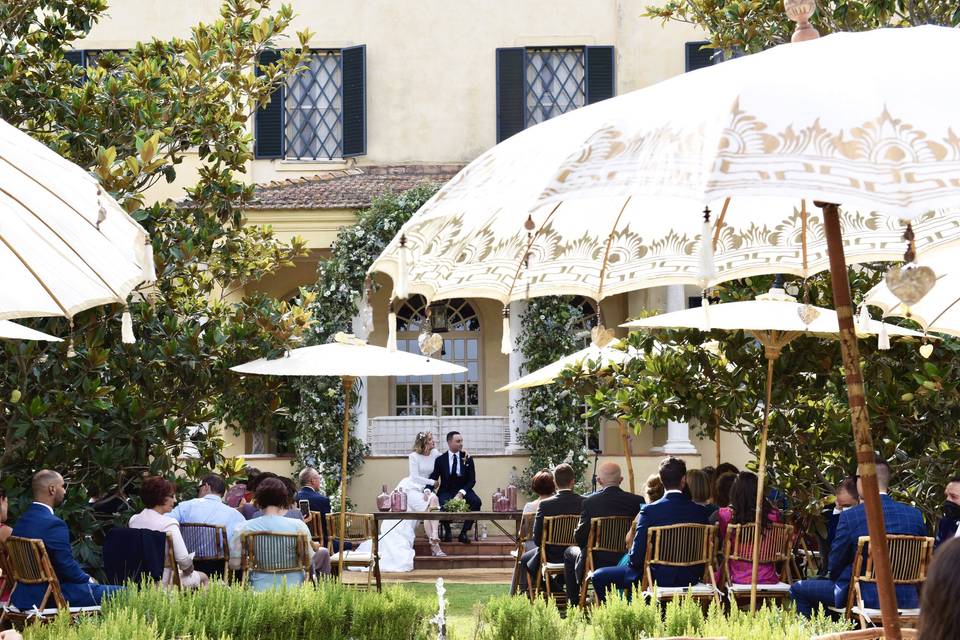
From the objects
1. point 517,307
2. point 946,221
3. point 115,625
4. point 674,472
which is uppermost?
point 517,307

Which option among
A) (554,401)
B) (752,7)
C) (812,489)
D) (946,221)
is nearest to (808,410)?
(812,489)

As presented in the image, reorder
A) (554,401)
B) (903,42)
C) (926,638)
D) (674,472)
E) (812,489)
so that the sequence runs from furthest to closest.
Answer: (554,401)
(812,489)
(674,472)
(903,42)
(926,638)

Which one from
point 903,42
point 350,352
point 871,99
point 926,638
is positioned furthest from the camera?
point 350,352

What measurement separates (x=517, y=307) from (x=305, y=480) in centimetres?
820

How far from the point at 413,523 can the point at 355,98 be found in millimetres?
8092

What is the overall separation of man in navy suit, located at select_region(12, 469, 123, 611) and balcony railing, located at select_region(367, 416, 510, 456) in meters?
12.2

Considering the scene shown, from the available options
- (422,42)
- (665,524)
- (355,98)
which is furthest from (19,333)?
(422,42)

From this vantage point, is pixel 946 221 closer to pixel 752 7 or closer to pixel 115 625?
pixel 115 625

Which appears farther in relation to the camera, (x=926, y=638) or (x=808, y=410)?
(x=808, y=410)

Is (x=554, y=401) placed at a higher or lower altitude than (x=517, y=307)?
lower

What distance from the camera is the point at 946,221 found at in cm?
516

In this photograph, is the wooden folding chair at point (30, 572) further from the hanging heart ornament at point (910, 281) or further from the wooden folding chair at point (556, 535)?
the hanging heart ornament at point (910, 281)

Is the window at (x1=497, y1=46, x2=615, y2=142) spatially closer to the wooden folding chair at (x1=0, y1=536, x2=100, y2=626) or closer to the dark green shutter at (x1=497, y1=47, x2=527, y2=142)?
the dark green shutter at (x1=497, y1=47, x2=527, y2=142)

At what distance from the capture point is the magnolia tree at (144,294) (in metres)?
9.12
